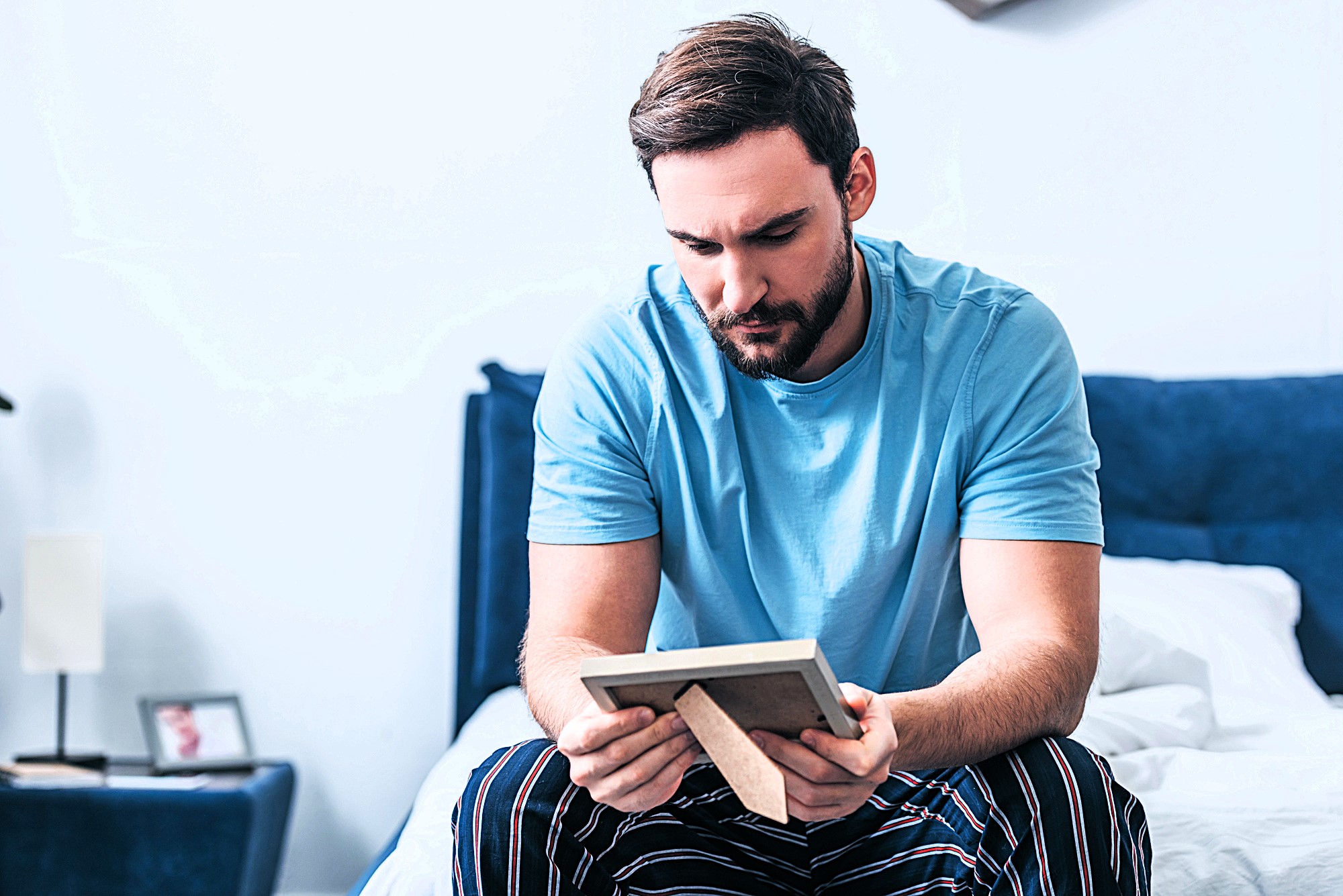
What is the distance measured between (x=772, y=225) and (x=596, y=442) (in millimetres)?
315

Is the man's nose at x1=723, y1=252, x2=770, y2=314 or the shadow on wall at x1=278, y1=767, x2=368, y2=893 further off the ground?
the man's nose at x1=723, y1=252, x2=770, y2=314

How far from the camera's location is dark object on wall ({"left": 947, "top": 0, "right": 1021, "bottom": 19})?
2156 mm

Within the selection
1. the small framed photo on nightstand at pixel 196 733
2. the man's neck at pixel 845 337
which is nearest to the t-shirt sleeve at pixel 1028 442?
the man's neck at pixel 845 337

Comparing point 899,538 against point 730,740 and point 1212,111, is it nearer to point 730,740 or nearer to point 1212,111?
point 730,740

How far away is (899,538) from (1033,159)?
3.92 ft

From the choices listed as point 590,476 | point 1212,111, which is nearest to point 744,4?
point 1212,111

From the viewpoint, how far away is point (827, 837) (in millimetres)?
1100

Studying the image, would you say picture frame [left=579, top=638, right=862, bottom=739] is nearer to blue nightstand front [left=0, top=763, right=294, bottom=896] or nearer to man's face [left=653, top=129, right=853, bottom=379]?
man's face [left=653, top=129, right=853, bottom=379]

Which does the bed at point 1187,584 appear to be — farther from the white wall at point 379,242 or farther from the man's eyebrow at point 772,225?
the man's eyebrow at point 772,225

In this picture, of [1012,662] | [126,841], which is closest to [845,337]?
[1012,662]

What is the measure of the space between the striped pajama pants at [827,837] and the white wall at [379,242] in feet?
3.84

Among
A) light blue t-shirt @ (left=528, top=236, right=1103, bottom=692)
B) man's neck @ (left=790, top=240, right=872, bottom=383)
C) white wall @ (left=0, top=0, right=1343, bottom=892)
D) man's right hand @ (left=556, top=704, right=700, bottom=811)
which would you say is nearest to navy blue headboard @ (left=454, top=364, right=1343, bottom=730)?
white wall @ (left=0, top=0, right=1343, bottom=892)

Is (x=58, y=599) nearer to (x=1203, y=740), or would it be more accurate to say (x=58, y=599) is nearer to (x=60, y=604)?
(x=60, y=604)

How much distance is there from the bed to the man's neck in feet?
1.85
